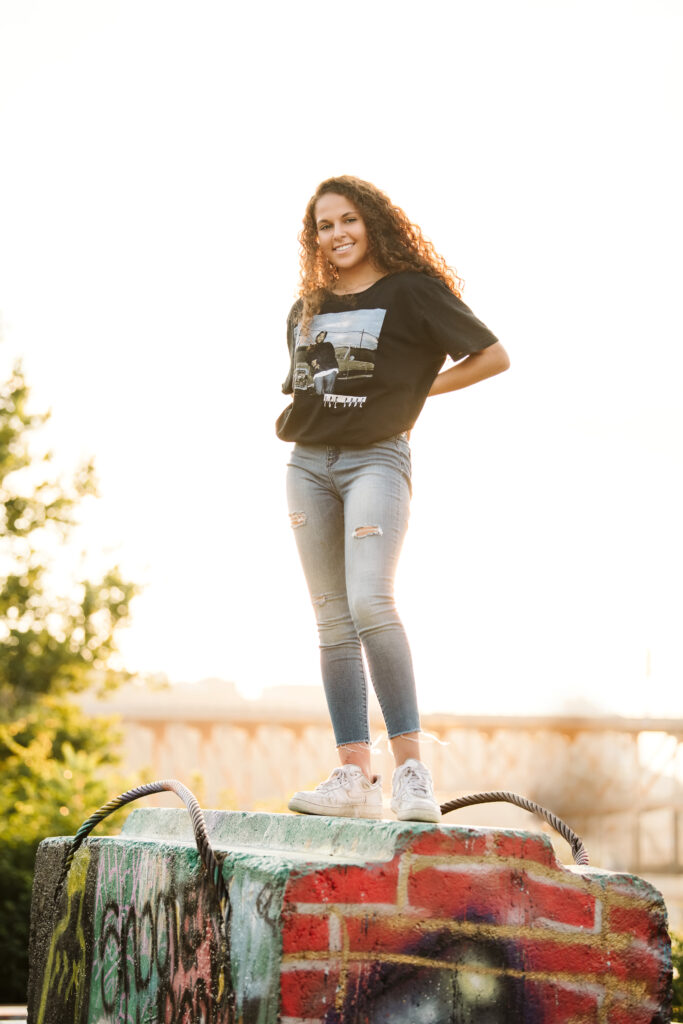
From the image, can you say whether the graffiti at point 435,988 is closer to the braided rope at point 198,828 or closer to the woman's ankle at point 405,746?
the braided rope at point 198,828

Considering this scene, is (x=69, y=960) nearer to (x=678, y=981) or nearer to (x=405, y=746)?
(x=405, y=746)

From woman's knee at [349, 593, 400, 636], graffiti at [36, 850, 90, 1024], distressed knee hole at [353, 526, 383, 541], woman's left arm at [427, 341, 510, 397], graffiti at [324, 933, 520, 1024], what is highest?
woman's left arm at [427, 341, 510, 397]

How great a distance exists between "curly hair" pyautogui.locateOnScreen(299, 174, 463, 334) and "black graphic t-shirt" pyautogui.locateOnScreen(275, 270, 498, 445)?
6 centimetres

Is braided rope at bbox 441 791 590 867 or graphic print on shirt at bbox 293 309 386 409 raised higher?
graphic print on shirt at bbox 293 309 386 409

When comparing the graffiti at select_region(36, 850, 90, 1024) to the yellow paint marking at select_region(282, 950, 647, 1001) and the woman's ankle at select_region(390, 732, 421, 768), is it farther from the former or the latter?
the yellow paint marking at select_region(282, 950, 647, 1001)

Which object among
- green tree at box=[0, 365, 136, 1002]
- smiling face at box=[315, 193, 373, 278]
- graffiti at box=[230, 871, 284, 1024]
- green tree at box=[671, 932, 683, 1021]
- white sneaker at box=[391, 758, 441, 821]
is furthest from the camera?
green tree at box=[0, 365, 136, 1002]

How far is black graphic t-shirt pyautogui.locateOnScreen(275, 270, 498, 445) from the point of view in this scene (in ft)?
11.3

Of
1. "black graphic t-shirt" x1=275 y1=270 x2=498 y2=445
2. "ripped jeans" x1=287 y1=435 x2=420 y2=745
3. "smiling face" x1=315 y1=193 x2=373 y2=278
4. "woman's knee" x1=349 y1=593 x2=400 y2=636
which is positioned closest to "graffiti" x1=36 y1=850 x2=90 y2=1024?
"ripped jeans" x1=287 y1=435 x2=420 y2=745

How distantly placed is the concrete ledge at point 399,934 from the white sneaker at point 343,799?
13 cm

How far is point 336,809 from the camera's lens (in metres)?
3.30

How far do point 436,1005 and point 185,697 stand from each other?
140 ft

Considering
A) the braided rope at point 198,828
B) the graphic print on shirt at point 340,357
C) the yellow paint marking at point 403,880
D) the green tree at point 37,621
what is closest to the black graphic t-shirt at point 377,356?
the graphic print on shirt at point 340,357

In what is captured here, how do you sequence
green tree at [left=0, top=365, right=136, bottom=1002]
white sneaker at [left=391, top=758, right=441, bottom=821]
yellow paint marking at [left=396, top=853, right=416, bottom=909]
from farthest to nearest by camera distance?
green tree at [left=0, top=365, right=136, bottom=1002]
white sneaker at [left=391, top=758, right=441, bottom=821]
yellow paint marking at [left=396, top=853, right=416, bottom=909]

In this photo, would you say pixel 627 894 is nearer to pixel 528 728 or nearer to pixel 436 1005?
pixel 436 1005
